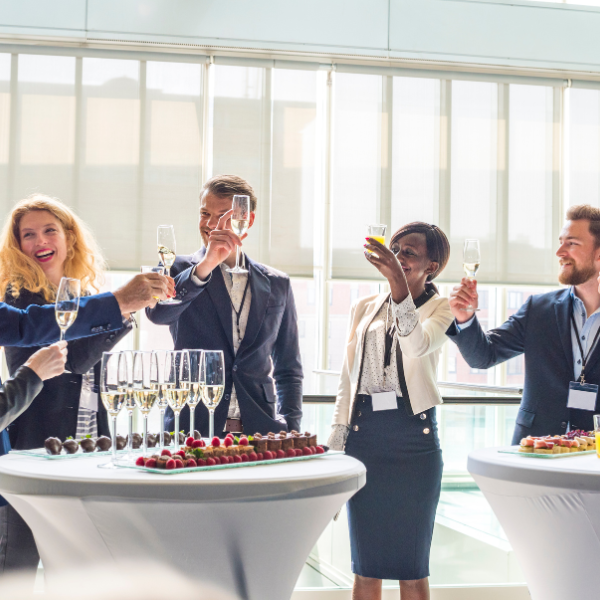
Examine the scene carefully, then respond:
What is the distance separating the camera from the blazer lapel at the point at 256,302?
2.56m

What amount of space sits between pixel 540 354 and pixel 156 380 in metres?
1.58

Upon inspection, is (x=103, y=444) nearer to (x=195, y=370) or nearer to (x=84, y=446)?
(x=84, y=446)

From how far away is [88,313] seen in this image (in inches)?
89.6

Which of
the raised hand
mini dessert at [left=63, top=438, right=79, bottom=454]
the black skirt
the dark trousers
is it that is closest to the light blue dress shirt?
the raised hand

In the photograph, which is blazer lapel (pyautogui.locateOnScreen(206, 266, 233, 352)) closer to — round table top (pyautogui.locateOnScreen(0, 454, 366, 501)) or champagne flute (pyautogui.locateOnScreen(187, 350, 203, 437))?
champagne flute (pyautogui.locateOnScreen(187, 350, 203, 437))

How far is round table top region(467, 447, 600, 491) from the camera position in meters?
1.86

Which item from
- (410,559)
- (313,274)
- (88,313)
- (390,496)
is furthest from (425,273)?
(313,274)

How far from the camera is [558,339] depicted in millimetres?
2672

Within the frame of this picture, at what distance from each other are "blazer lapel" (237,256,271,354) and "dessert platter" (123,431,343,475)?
2.00 feet

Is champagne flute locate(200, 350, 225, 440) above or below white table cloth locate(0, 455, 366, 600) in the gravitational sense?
above

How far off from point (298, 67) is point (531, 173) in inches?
92.5

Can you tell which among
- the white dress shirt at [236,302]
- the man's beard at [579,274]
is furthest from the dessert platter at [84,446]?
the man's beard at [579,274]

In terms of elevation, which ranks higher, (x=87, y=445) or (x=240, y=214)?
(x=240, y=214)

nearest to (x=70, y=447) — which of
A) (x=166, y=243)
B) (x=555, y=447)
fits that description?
(x=166, y=243)
